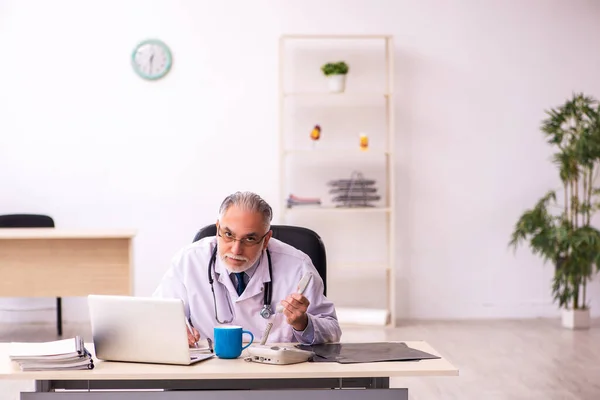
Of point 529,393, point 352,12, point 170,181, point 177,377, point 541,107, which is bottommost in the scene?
point 529,393

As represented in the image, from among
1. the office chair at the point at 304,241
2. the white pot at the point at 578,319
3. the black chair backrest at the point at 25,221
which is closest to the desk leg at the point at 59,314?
the black chair backrest at the point at 25,221

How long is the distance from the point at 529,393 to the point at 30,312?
3953mm

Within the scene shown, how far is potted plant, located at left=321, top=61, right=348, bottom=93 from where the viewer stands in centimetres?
644

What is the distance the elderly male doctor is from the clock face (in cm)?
407

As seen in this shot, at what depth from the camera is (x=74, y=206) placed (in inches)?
262

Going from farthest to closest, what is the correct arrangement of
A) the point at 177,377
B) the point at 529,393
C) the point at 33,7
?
the point at 33,7, the point at 529,393, the point at 177,377

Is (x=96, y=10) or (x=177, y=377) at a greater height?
(x=96, y=10)

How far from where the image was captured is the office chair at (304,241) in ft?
9.89

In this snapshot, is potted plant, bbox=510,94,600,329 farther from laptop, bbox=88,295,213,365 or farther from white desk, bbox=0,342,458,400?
laptop, bbox=88,295,213,365

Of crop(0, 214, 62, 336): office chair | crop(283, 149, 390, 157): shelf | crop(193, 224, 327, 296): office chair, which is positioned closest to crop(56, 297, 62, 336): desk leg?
crop(0, 214, 62, 336): office chair

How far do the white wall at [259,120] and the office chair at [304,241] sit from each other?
371 centimetres

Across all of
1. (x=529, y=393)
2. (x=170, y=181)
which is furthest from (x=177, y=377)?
(x=170, y=181)

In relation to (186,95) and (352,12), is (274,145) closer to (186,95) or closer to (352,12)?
(186,95)

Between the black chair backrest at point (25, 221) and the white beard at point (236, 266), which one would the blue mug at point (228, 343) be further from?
the black chair backrest at point (25, 221)
